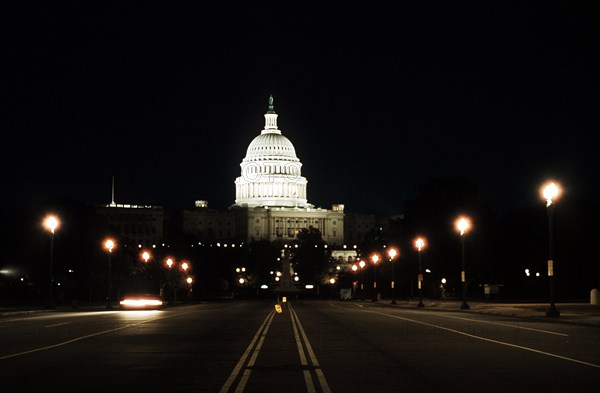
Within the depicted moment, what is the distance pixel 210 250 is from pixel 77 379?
151 meters

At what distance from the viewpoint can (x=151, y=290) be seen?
10006 centimetres

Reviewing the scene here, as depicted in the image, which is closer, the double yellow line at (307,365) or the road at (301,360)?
the double yellow line at (307,365)

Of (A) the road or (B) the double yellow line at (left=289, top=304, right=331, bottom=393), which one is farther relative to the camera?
(A) the road

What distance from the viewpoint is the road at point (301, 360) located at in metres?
16.6

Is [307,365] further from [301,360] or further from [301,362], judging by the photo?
[301,360]

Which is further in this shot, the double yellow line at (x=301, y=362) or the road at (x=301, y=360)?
the road at (x=301, y=360)

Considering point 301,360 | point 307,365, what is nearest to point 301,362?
point 301,360

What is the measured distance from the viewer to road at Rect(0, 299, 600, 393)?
1658 cm

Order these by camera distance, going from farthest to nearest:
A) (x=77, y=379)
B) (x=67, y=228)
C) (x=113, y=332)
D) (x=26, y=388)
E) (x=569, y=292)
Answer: (x=67, y=228) < (x=569, y=292) < (x=113, y=332) < (x=77, y=379) < (x=26, y=388)

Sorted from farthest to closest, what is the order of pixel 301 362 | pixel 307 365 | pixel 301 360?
pixel 301 360, pixel 301 362, pixel 307 365

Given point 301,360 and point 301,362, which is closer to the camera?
point 301,362

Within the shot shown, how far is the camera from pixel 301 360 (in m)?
21.3

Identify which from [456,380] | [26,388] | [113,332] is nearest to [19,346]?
[113,332]

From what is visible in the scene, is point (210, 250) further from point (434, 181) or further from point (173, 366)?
point (173, 366)
